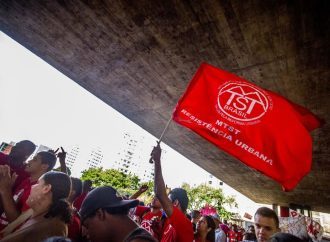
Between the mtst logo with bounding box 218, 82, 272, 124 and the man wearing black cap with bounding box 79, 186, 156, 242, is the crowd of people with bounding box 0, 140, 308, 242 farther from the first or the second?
the mtst logo with bounding box 218, 82, 272, 124

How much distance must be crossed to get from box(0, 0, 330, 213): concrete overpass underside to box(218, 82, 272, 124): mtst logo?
104 inches

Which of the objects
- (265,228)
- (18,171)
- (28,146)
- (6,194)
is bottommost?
(6,194)

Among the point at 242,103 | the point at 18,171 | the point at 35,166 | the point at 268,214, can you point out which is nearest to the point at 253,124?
the point at 242,103

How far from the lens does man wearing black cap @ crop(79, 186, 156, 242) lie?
1.85 metres

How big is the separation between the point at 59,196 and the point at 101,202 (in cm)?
97

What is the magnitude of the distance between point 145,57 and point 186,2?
97.8 inches

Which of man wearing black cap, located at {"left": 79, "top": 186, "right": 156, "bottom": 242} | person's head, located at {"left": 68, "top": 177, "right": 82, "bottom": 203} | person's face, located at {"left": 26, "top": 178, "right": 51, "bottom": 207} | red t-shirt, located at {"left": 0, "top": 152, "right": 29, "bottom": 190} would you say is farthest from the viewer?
person's head, located at {"left": 68, "top": 177, "right": 82, "bottom": 203}

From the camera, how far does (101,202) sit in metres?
1.95

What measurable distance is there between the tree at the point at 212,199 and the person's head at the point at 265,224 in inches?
1679

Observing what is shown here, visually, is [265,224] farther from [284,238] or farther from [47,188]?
[47,188]

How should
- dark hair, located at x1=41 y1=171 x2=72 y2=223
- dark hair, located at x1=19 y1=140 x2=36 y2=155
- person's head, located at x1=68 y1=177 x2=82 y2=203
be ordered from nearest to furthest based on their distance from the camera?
dark hair, located at x1=41 y1=171 x2=72 y2=223
dark hair, located at x1=19 y1=140 x2=36 y2=155
person's head, located at x1=68 y1=177 x2=82 y2=203

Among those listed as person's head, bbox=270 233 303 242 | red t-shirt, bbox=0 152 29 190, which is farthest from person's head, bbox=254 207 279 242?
red t-shirt, bbox=0 152 29 190

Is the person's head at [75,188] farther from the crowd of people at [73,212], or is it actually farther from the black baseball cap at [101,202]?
the black baseball cap at [101,202]

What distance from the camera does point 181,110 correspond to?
3.57 metres
